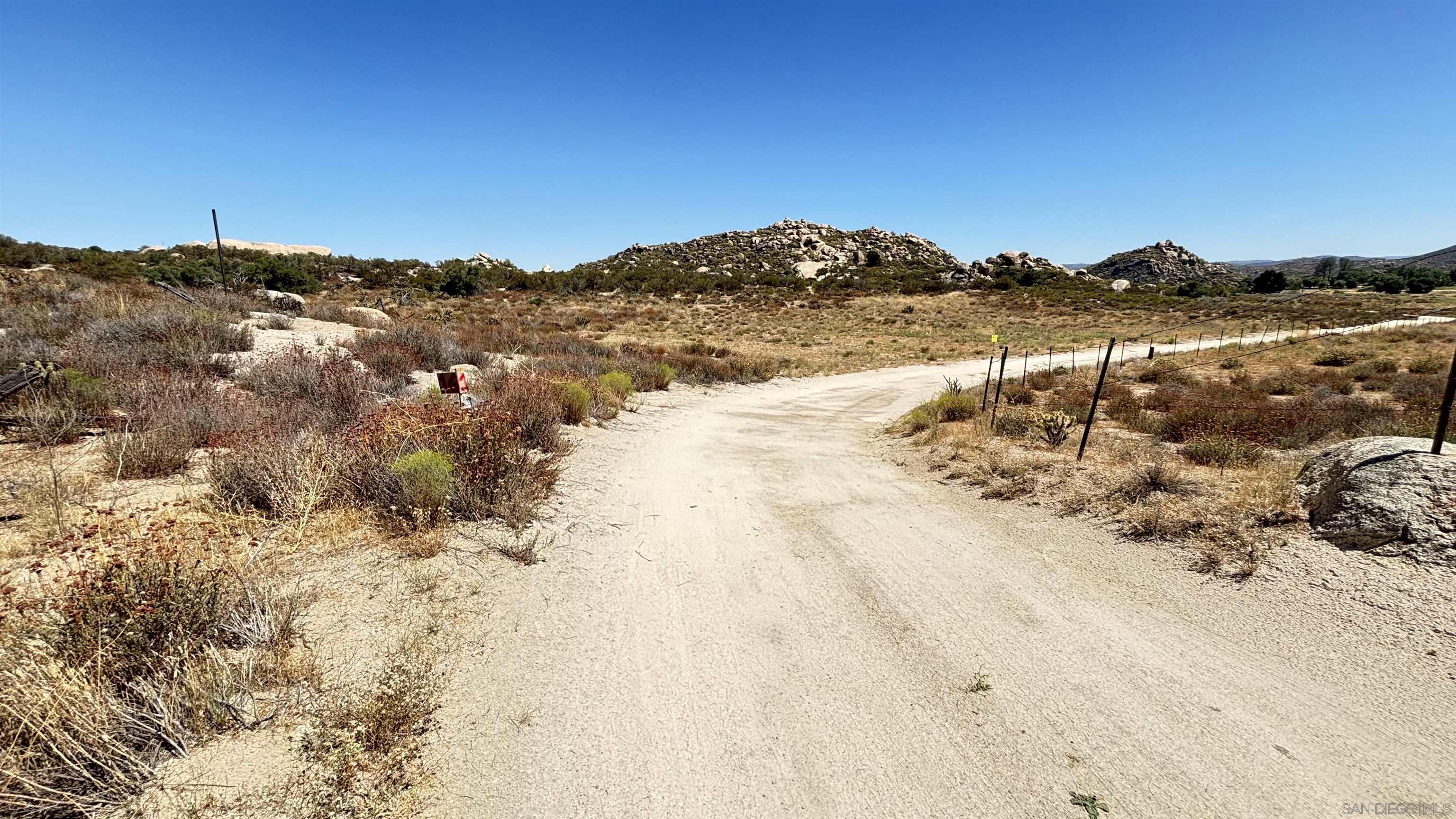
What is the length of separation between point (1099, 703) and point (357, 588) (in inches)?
198

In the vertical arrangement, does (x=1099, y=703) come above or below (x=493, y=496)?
below

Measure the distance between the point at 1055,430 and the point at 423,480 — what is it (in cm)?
887

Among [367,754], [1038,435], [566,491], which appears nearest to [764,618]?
[367,754]

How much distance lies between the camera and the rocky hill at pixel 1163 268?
9538 cm

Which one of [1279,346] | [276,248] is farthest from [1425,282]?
[276,248]

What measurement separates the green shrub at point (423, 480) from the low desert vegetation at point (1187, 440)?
6450mm

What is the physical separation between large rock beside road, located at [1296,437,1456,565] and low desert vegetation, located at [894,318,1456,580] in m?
0.32

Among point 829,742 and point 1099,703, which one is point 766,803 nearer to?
point 829,742

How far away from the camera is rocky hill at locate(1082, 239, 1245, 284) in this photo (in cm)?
9538

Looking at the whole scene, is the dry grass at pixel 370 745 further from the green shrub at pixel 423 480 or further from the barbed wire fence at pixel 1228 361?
the barbed wire fence at pixel 1228 361

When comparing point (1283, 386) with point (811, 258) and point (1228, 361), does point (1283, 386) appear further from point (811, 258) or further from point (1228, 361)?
point (811, 258)

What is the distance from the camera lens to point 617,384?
→ 12859mm

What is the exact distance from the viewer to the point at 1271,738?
9.60 ft

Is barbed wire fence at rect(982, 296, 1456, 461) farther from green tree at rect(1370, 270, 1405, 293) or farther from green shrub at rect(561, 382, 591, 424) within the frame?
green tree at rect(1370, 270, 1405, 293)
